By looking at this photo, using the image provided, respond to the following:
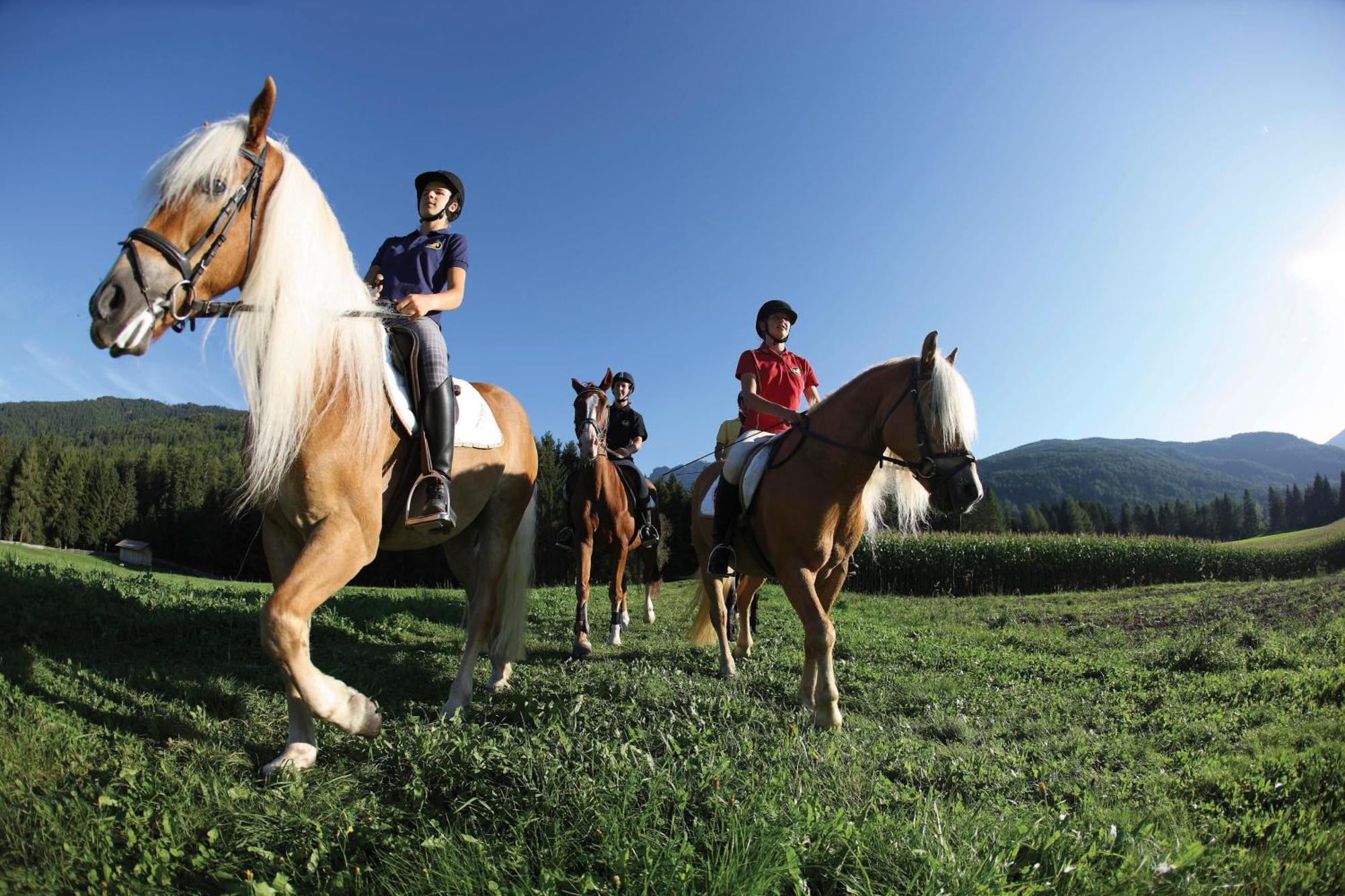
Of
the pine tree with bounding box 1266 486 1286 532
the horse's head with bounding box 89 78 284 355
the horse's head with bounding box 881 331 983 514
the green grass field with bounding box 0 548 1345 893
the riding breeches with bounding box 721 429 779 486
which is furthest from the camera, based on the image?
the pine tree with bounding box 1266 486 1286 532

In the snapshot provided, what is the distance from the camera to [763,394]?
6496 mm

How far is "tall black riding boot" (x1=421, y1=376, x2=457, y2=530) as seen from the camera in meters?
3.98

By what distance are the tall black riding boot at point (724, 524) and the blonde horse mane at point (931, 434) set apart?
Result: 1155 mm

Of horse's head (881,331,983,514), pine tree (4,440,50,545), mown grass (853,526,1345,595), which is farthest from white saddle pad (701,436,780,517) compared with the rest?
pine tree (4,440,50,545)

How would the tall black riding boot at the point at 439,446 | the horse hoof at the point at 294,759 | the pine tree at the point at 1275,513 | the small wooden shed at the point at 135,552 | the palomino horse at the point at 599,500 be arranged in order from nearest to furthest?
the horse hoof at the point at 294,759 < the tall black riding boot at the point at 439,446 < the palomino horse at the point at 599,500 < the small wooden shed at the point at 135,552 < the pine tree at the point at 1275,513

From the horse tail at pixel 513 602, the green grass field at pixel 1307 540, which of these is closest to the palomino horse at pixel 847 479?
the horse tail at pixel 513 602

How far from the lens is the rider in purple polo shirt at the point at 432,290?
4062 millimetres

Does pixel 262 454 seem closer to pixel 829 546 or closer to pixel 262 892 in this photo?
pixel 262 892

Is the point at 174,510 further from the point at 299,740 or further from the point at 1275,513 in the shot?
the point at 1275,513

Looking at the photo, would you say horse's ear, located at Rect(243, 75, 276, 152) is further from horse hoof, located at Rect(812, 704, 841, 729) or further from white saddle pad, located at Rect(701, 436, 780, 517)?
horse hoof, located at Rect(812, 704, 841, 729)

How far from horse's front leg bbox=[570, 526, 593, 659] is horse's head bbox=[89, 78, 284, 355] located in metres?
5.10

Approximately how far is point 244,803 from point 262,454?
5.05 ft

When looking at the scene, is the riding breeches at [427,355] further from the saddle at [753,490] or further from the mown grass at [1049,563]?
the mown grass at [1049,563]

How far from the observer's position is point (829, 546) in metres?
5.02
